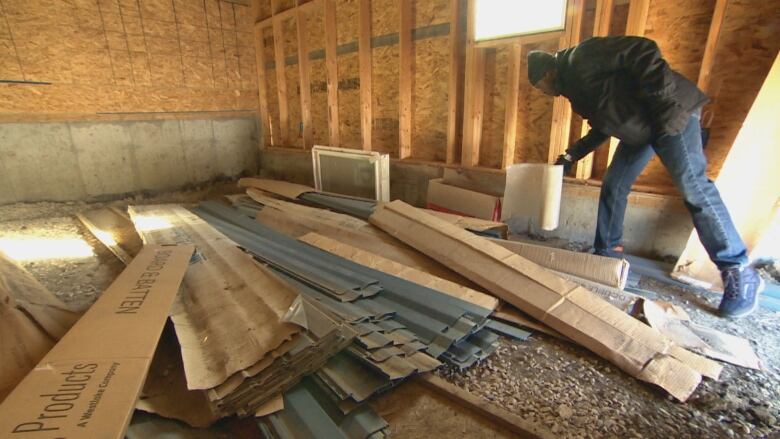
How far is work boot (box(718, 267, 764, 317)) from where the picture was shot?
1.80 metres

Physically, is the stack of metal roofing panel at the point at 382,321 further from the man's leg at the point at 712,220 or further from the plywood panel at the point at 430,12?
the plywood panel at the point at 430,12

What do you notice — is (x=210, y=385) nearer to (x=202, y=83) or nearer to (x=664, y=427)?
(x=664, y=427)

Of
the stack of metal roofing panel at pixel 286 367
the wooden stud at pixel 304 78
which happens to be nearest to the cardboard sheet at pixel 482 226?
the stack of metal roofing panel at pixel 286 367

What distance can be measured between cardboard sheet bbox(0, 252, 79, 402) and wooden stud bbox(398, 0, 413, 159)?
2876mm

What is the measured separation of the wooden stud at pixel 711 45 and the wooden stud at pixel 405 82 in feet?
7.32

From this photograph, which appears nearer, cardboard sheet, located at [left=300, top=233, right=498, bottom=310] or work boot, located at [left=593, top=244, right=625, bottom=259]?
cardboard sheet, located at [left=300, top=233, right=498, bottom=310]

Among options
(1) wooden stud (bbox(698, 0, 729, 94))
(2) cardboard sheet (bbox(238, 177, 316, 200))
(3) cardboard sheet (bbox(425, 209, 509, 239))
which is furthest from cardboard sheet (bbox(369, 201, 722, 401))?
(2) cardboard sheet (bbox(238, 177, 316, 200))

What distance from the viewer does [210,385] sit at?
3.84 ft

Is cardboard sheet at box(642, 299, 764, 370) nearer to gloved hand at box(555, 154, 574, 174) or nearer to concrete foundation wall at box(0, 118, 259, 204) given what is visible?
gloved hand at box(555, 154, 574, 174)

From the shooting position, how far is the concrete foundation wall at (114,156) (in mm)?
3850

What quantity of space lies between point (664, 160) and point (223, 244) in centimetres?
258

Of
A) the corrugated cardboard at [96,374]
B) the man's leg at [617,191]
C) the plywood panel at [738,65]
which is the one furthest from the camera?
the man's leg at [617,191]

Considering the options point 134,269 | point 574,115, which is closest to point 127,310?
point 134,269

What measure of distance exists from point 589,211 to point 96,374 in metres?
2.83
